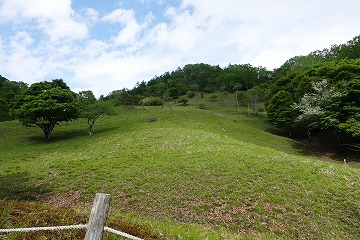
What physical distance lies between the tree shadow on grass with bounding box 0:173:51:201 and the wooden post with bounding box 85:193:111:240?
52.3ft

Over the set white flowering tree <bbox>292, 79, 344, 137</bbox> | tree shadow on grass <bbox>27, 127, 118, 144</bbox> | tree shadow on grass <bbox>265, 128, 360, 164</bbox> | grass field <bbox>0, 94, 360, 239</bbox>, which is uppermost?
white flowering tree <bbox>292, 79, 344, 137</bbox>

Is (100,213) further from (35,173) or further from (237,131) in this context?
(237,131)

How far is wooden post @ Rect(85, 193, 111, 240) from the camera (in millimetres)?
5242

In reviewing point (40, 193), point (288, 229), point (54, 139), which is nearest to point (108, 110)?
point (54, 139)

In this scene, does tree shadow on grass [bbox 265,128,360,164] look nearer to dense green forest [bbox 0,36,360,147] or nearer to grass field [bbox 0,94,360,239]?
dense green forest [bbox 0,36,360,147]

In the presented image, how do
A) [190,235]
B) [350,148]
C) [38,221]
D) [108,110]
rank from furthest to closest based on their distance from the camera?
[108,110], [350,148], [190,235], [38,221]

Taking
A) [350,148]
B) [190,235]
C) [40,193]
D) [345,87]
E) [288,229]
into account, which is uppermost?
[345,87]

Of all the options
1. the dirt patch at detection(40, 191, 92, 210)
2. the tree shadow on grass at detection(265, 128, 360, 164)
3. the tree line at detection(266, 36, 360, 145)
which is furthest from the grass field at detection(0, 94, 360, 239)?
the tree line at detection(266, 36, 360, 145)

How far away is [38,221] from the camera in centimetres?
684

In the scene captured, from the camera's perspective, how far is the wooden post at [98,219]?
524 centimetres

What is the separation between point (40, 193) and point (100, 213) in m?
17.1

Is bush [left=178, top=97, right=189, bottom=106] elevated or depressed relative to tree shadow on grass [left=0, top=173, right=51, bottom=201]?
elevated

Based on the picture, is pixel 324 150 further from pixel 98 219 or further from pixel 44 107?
pixel 44 107

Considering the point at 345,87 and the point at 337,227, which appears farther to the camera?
the point at 345,87
